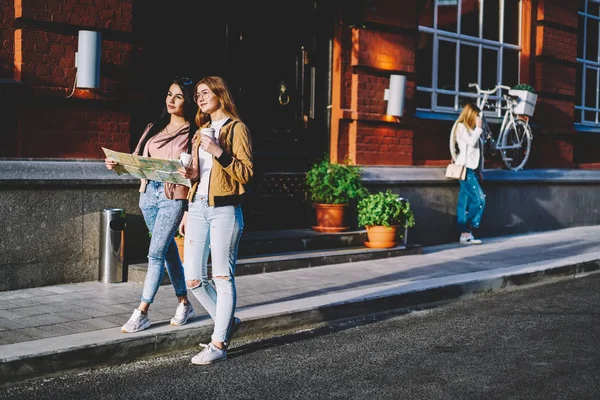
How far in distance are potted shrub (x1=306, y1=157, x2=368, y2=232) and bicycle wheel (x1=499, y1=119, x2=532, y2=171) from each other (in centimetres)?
347

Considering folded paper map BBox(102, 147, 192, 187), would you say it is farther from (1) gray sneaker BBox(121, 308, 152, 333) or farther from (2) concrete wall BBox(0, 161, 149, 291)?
(2) concrete wall BBox(0, 161, 149, 291)

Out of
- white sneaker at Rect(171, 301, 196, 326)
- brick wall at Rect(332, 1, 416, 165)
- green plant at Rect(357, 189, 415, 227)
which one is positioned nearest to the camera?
white sneaker at Rect(171, 301, 196, 326)

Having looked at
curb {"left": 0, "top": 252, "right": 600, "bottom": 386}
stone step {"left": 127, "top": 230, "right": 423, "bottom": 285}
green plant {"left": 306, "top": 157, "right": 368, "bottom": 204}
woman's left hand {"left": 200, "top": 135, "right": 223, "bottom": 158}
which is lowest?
curb {"left": 0, "top": 252, "right": 600, "bottom": 386}

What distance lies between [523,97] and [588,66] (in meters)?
3.14

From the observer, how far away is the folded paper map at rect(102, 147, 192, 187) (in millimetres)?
5130

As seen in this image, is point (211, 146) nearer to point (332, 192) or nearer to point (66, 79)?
point (66, 79)

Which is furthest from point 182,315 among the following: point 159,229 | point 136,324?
point 159,229

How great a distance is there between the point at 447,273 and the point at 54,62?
454cm

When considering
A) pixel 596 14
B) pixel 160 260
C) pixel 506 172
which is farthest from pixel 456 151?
pixel 160 260

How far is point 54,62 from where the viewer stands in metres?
7.78

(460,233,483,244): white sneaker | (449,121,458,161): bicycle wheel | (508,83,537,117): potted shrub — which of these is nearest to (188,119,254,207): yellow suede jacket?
(449,121,458,161): bicycle wheel

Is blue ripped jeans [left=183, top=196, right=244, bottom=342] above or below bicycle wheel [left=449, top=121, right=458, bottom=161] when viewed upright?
below

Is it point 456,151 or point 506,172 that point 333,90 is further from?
point 506,172

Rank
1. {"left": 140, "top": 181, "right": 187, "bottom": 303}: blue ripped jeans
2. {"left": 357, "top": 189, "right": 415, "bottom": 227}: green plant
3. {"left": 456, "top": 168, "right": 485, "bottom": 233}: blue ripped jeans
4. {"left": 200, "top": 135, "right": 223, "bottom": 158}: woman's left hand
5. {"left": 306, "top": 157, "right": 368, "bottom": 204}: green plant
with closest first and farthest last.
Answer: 1. {"left": 200, "top": 135, "right": 223, "bottom": 158}: woman's left hand
2. {"left": 140, "top": 181, "right": 187, "bottom": 303}: blue ripped jeans
3. {"left": 357, "top": 189, "right": 415, "bottom": 227}: green plant
4. {"left": 306, "top": 157, "right": 368, "bottom": 204}: green plant
5. {"left": 456, "top": 168, "right": 485, "bottom": 233}: blue ripped jeans
